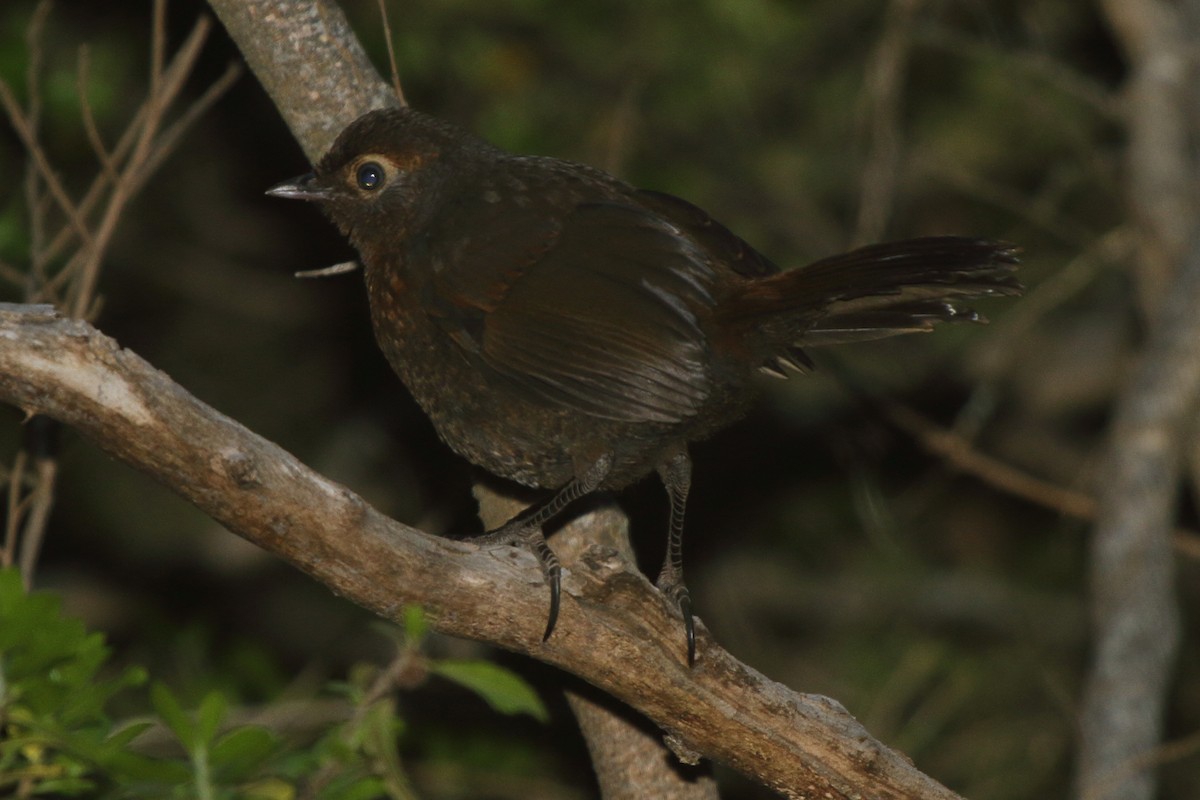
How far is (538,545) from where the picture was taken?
3.45 meters

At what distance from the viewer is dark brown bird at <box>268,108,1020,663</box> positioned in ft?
11.3

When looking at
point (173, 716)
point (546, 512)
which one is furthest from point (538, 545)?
point (173, 716)

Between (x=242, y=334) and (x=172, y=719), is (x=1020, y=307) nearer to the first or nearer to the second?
(x=242, y=334)

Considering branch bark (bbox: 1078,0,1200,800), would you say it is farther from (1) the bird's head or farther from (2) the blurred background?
(1) the bird's head

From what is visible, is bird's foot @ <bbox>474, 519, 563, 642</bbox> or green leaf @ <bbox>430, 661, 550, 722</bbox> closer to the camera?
green leaf @ <bbox>430, 661, 550, 722</bbox>

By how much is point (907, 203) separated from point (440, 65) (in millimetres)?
2662

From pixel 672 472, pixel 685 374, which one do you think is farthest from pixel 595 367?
pixel 672 472

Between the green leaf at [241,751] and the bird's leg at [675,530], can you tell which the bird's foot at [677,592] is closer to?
the bird's leg at [675,530]

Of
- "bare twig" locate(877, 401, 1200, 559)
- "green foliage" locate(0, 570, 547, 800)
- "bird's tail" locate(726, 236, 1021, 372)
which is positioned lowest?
"green foliage" locate(0, 570, 547, 800)

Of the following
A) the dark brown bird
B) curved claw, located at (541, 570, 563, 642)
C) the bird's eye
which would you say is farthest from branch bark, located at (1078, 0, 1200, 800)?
the bird's eye

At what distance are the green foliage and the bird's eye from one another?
1.66m

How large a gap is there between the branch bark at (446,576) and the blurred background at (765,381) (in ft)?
8.57

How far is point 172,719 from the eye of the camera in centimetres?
214

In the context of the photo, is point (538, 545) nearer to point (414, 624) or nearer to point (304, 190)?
point (414, 624)
